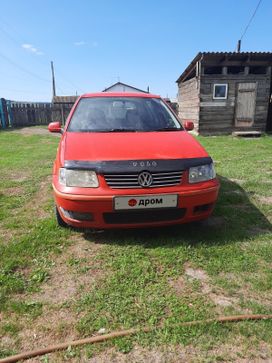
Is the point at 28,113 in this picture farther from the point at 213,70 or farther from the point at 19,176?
the point at 19,176

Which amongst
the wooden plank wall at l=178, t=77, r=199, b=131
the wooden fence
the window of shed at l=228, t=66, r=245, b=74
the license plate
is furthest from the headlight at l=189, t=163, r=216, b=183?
the wooden fence

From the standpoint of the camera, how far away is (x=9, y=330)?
2082 mm

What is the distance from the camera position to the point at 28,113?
2219 cm

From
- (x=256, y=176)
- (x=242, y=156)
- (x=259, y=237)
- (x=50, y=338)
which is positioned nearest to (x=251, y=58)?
(x=242, y=156)

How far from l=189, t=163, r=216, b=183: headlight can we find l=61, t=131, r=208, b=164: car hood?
0.15 m

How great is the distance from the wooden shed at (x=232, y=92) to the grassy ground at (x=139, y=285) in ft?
37.1

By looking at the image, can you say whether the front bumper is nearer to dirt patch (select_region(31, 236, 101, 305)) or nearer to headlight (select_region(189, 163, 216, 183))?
headlight (select_region(189, 163, 216, 183))

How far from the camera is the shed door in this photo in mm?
14656

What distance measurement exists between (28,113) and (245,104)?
15257mm

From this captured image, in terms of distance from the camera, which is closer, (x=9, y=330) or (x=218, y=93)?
(x=9, y=330)

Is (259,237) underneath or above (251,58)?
underneath

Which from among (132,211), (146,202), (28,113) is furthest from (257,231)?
(28,113)

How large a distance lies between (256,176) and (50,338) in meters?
5.26

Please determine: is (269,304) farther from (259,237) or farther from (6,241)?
(6,241)
